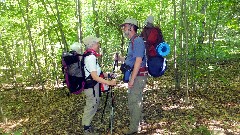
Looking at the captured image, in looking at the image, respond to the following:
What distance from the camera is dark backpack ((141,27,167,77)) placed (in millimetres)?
5109

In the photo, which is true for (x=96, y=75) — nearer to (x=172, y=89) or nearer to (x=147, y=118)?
(x=147, y=118)

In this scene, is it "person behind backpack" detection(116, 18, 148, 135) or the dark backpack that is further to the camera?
the dark backpack

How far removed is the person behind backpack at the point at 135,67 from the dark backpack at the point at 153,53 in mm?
148

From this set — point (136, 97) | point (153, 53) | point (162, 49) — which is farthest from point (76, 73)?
point (162, 49)

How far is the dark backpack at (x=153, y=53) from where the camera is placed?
201 inches

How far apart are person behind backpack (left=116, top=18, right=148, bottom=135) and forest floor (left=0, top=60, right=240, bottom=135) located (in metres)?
0.59

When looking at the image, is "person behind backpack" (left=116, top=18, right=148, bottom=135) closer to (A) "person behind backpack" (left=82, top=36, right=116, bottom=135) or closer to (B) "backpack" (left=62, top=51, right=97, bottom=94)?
(A) "person behind backpack" (left=82, top=36, right=116, bottom=135)

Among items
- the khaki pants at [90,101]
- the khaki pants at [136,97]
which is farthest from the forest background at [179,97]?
the khaki pants at [90,101]

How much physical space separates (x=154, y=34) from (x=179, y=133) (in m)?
2.24

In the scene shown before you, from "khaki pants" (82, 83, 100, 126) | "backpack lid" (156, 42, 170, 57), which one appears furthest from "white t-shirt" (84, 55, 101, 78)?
"backpack lid" (156, 42, 170, 57)

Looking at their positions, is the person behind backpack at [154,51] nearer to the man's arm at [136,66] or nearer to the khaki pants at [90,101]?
the man's arm at [136,66]

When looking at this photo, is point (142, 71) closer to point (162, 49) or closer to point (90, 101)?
point (162, 49)

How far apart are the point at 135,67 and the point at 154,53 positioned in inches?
22.6

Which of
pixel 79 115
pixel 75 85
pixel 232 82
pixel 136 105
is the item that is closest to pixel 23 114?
pixel 79 115
